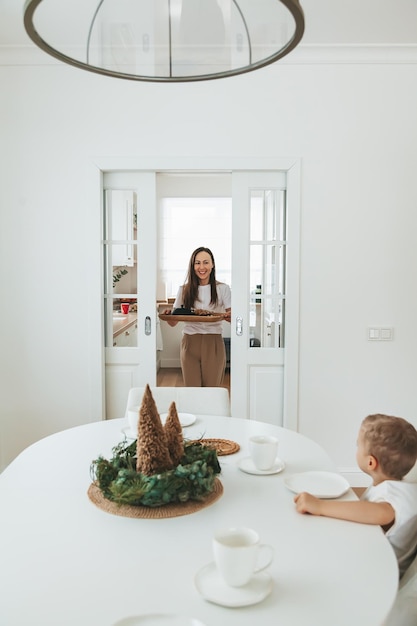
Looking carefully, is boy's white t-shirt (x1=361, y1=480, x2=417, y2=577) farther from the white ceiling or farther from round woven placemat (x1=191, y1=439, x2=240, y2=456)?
the white ceiling

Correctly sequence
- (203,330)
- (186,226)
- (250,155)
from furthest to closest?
(186,226) → (203,330) → (250,155)

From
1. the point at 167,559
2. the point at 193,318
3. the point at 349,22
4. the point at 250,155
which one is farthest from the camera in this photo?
the point at 193,318

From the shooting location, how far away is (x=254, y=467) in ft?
5.32

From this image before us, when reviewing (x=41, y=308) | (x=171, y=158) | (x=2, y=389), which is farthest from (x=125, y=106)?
(x=2, y=389)

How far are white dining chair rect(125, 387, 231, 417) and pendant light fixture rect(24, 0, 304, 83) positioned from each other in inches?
53.3

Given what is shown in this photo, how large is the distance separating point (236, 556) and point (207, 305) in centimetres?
315

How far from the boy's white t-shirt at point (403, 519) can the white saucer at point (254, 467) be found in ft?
1.03

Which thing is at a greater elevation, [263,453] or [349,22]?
[349,22]

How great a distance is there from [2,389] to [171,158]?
5.72ft

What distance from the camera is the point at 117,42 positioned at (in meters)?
1.37

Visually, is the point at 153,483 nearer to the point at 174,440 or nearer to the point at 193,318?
the point at 174,440

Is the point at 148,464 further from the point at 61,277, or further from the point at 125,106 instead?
the point at 125,106

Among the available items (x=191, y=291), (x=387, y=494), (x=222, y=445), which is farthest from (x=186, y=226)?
(x=387, y=494)

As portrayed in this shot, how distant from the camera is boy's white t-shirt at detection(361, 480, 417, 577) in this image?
1.33m
